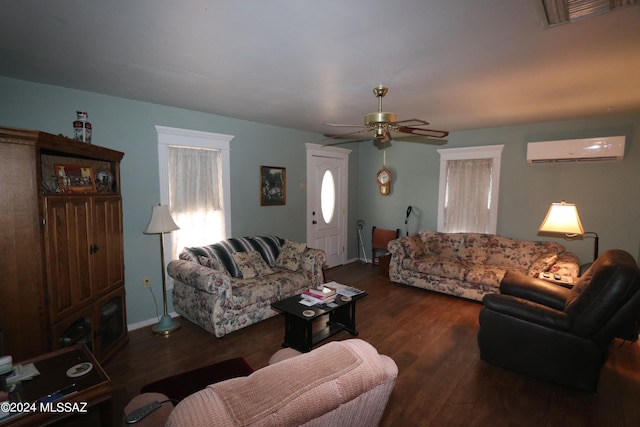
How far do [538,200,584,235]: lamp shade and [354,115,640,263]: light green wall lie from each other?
138cm

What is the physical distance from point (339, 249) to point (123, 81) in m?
4.34

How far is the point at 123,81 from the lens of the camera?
2.54 meters

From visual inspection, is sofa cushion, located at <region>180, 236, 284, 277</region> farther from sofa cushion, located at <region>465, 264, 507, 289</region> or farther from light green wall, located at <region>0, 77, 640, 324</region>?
sofa cushion, located at <region>465, 264, 507, 289</region>

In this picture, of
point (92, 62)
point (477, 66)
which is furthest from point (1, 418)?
point (477, 66)

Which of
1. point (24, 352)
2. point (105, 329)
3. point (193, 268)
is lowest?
point (105, 329)

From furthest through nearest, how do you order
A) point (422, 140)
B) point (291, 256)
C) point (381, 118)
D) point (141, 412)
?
point (422, 140) < point (291, 256) < point (381, 118) < point (141, 412)

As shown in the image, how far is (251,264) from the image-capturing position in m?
3.66

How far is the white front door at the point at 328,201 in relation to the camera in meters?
5.22

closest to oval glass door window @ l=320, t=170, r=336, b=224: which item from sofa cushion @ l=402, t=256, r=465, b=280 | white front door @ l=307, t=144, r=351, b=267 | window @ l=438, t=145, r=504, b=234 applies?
white front door @ l=307, t=144, r=351, b=267

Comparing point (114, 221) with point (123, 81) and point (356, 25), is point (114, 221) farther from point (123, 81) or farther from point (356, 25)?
point (356, 25)

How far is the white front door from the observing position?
17.1 feet

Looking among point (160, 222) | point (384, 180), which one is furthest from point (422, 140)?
point (160, 222)

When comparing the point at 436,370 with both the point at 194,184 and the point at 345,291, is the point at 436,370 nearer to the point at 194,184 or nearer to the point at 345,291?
the point at 345,291

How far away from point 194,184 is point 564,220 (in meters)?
4.14
